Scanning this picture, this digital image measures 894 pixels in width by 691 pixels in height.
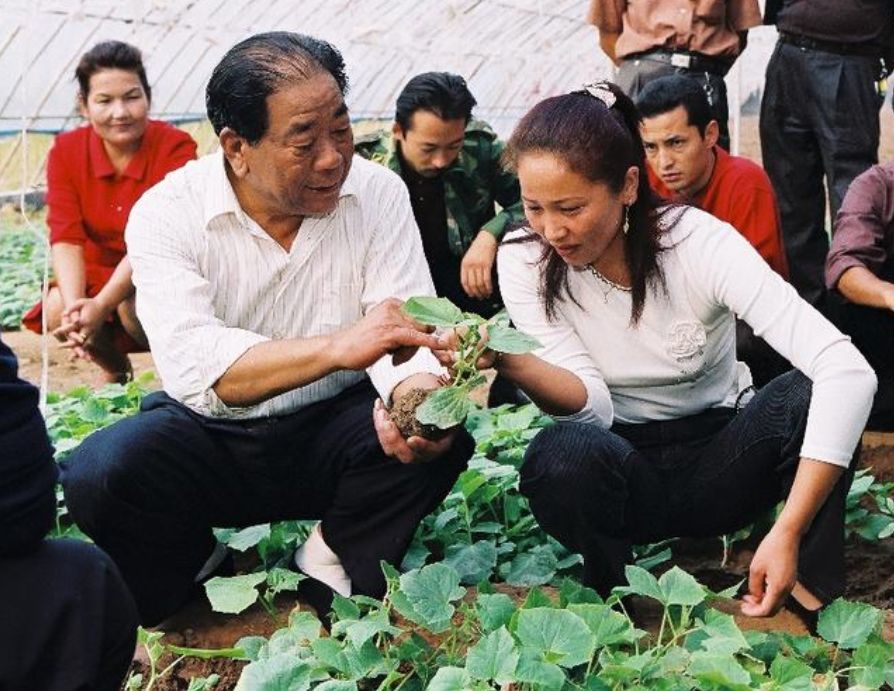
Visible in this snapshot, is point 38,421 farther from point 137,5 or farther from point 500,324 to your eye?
point 137,5

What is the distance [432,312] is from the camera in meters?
2.15

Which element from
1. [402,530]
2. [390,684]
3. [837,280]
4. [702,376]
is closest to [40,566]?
[390,684]

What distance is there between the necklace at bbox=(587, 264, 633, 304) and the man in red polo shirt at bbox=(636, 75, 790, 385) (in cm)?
112

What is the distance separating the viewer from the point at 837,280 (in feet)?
10.9

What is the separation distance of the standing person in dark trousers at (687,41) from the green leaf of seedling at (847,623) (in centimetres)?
242

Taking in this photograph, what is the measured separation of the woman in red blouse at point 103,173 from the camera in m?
4.24

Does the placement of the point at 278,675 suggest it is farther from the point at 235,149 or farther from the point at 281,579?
the point at 235,149

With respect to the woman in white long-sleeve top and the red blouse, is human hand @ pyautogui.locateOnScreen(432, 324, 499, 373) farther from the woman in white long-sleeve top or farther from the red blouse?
the red blouse

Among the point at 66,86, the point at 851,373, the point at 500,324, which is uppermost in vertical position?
the point at 500,324

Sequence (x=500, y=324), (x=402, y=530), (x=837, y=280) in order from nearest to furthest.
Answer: (x=500, y=324) → (x=402, y=530) → (x=837, y=280)

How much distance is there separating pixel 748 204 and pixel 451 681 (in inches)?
79.3

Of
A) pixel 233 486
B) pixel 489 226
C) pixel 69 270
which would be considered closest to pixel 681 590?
pixel 233 486

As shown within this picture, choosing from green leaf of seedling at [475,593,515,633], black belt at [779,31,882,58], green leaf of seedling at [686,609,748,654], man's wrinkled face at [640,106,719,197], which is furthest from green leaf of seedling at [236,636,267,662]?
black belt at [779,31,882,58]

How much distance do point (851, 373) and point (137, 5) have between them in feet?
24.6
